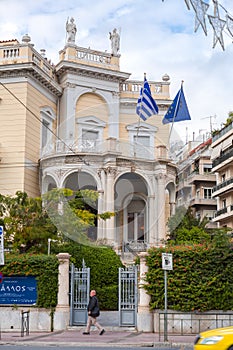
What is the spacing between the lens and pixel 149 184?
3397cm

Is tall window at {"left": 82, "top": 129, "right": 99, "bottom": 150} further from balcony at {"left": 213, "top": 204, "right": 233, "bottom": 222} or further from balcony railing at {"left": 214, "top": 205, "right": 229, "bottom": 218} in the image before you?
balcony railing at {"left": 214, "top": 205, "right": 229, "bottom": 218}

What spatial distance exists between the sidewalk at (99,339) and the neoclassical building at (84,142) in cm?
1170

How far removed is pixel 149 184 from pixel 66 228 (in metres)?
9.26

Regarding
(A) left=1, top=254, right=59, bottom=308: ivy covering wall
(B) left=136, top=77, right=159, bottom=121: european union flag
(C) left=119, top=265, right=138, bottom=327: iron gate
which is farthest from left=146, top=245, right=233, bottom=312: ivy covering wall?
(B) left=136, top=77, right=159, bottom=121: european union flag

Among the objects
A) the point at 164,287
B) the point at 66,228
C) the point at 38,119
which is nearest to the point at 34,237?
the point at 66,228

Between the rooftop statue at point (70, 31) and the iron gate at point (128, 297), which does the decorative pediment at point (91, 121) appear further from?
the iron gate at point (128, 297)

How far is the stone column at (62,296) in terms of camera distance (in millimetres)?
20656

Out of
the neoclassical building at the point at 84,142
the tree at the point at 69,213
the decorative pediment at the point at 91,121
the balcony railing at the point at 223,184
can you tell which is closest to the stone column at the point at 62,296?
the tree at the point at 69,213

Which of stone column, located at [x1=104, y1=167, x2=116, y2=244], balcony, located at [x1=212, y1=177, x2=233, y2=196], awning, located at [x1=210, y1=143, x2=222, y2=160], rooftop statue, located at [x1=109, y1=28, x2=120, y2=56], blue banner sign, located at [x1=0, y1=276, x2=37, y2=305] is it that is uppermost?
rooftop statue, located at [x1=109, y1=28, x2=120, y2=56]

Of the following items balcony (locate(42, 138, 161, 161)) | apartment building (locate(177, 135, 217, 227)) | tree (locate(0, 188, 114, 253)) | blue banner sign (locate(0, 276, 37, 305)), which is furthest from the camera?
apartment building (locate(177, 135, 217, 227))

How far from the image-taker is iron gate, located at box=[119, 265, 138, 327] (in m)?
20.8

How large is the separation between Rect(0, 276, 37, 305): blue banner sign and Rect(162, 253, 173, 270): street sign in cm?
529

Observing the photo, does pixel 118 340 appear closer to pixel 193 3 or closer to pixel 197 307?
pixel 197 307

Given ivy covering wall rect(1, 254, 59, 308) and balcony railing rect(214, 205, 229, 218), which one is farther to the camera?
balcony railing rect(214, 205, 229, 218)
